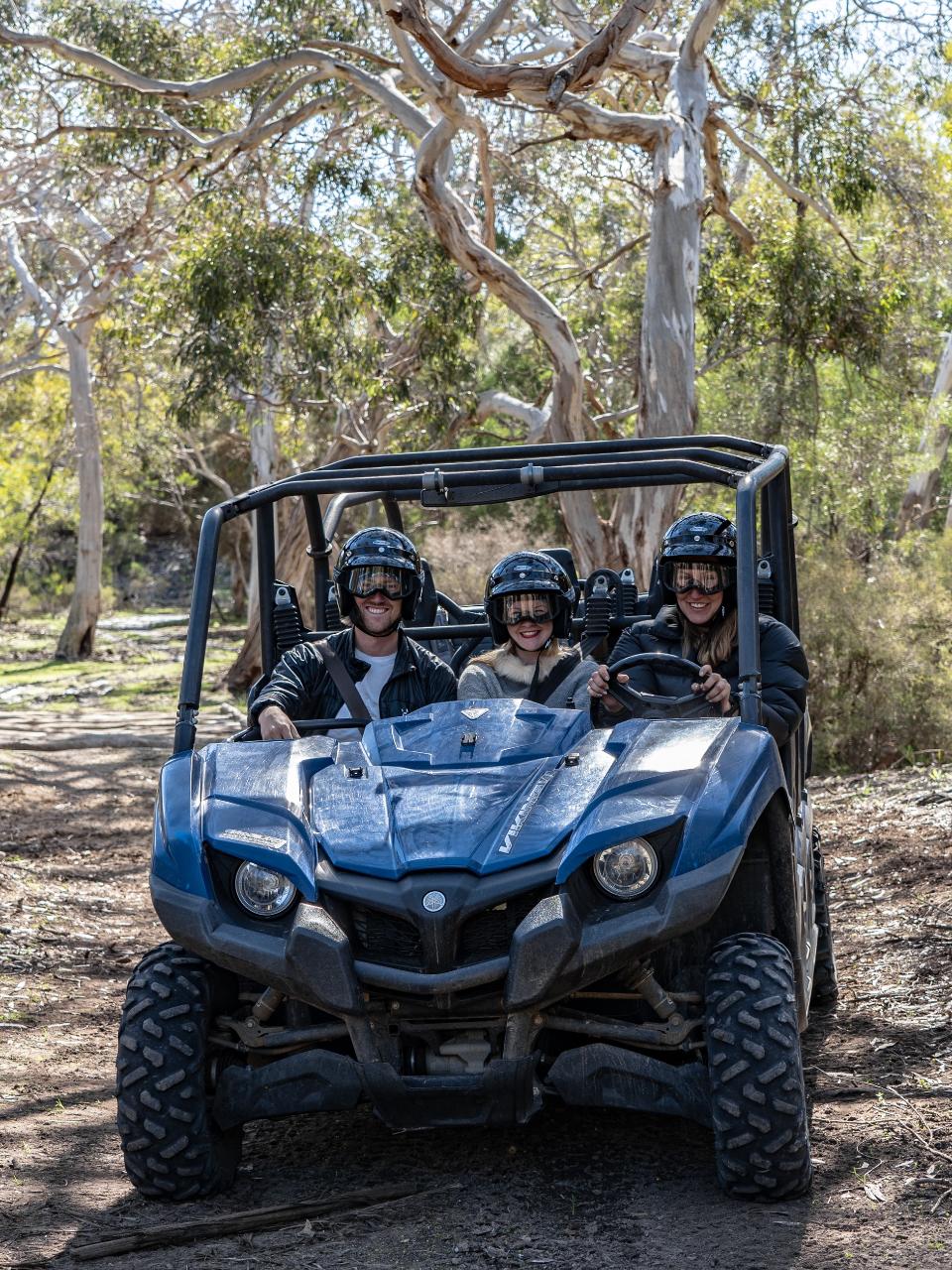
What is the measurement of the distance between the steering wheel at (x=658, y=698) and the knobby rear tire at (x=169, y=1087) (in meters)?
1.41

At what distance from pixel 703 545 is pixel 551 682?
0.62m

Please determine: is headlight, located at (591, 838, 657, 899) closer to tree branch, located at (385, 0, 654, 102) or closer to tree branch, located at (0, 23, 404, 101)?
tree branch, located at (385, 0, 654, 102)

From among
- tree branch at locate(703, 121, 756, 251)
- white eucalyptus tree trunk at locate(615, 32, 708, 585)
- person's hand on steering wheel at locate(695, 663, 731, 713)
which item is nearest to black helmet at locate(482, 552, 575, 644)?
person's hand on steering wheel at locate(695, 663, 731, 713)

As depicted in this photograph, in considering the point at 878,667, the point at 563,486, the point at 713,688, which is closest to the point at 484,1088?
the point at 713,688

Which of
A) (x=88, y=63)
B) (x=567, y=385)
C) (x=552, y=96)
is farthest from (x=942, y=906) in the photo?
(x=88, y=63)

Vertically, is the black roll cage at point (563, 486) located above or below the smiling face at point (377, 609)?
above

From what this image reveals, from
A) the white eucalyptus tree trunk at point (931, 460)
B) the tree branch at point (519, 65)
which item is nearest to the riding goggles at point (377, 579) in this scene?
the tree branch at point (519, 65)

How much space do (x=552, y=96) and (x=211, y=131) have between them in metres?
7.33

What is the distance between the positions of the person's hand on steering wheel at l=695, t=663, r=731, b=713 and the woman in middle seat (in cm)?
48

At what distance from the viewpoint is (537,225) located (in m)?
20.9

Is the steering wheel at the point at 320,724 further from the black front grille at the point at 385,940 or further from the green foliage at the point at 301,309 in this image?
the green foliage at the point at 301,309

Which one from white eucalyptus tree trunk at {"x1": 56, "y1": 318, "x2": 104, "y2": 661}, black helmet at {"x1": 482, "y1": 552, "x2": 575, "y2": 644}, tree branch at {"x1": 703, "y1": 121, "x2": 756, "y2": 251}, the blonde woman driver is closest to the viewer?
the blonde woman driver

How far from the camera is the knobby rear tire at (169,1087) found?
3590mm

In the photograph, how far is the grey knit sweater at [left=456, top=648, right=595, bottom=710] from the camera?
4875 millimetres
